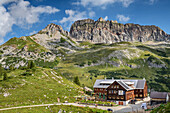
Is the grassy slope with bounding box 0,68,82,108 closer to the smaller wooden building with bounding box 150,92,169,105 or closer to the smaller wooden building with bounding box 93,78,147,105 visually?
the smaller wooden building with bounding box 93,78,147,105

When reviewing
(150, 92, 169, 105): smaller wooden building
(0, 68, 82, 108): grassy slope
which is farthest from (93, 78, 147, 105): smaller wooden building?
(0, 68, 82, 108): grassy slope

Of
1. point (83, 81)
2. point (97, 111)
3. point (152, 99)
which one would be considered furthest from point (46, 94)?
point (83, 81)

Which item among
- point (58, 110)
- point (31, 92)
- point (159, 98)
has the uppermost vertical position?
point (31, 92)

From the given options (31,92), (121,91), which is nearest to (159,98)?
(121,91)

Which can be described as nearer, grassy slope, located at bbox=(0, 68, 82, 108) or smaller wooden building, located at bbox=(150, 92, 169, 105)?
smaller wooden building, located at bbox=(150, 92, 169, 105)

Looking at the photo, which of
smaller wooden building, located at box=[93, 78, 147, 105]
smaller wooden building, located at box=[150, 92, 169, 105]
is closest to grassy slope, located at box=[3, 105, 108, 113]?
smaller wooden building, located at box=[93, 78, 147, 105]

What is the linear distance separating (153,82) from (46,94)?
15430 cm

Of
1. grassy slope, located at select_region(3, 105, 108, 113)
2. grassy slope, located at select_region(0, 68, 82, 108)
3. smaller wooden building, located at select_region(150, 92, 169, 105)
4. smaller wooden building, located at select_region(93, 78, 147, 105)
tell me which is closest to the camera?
grassy slope, located at select_region(3, 105, 108, 113)

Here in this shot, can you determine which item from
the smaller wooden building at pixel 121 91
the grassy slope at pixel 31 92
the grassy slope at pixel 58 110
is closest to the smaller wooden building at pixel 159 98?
the smaller wooden building at pixel 121 91

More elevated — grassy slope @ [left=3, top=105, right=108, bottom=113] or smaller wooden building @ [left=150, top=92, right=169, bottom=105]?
smaller wooden building @ [left=150, top=92, right=169, bottom=105]

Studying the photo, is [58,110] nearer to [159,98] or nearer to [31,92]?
[31,92]

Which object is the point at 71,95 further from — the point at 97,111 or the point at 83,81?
the point at 83,81

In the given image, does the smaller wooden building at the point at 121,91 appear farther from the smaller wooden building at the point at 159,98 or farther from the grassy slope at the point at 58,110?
the grassy slope at the point at 58,110

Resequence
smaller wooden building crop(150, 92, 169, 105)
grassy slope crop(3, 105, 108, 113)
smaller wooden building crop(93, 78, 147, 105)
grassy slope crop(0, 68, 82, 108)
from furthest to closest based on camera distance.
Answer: smaller wooden building crop(93, 78, 147, 105)
grassy slope crop(0, 68, 82, 108)
smaller wooden building crop(150, 92, 169, 105)
grassy slope crop(3, 105, 108, 113)
